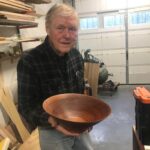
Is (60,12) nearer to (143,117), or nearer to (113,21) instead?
(143,117)

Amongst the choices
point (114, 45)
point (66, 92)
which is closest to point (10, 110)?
point (66, 92)

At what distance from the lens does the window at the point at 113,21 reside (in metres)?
5.43

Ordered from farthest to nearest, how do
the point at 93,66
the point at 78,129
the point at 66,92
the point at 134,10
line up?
the point at 134,10 → the point at 93,66 → the point at 66,92 → the point at 78,129

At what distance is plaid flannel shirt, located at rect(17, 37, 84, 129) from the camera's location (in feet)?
4.26

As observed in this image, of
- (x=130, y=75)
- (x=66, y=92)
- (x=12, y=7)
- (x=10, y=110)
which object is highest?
(x=12, y=7)

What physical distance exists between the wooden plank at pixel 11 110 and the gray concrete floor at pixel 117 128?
100cm

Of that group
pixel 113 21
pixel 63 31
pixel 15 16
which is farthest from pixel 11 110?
pixel 113 21

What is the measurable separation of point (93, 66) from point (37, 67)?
3.48 meters

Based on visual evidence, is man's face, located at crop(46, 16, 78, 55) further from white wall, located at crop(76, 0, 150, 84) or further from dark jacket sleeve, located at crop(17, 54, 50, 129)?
white wall, located at crop(76, 0, 150, 84)

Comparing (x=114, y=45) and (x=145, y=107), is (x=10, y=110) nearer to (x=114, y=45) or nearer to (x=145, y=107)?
(x=145, y=107)

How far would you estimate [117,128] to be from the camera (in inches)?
132

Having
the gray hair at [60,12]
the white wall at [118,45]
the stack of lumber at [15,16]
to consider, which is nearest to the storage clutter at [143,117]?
the gray hair at [60,12]

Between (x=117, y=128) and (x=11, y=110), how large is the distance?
70.2 inches

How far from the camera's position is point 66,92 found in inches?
57.4
